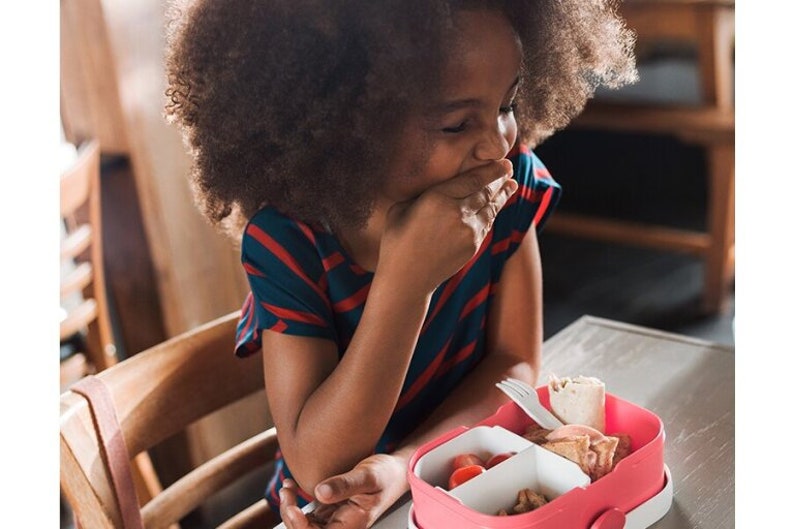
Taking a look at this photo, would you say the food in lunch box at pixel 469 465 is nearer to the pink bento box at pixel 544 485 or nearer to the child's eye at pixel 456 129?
the pink bento box at pixel 544 485

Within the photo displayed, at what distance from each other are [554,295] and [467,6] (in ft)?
7.17

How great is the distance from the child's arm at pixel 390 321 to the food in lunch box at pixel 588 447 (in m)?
0.15

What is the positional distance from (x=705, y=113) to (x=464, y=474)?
213cm

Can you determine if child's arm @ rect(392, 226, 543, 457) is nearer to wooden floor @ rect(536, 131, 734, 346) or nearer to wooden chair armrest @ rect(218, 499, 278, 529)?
wooden chair armrest @ rect(218, 499, 278, 529)

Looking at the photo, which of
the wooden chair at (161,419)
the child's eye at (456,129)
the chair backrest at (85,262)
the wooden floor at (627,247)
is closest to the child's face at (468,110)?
the child's eye at (456,129)

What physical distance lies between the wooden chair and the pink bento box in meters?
0.34

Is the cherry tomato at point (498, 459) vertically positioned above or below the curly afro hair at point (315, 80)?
below

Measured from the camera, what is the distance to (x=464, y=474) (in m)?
0.73

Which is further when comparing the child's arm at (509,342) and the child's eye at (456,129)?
the child's arm at (509,342)

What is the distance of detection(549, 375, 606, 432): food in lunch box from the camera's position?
79 centimetres

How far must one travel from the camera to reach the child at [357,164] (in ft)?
2.56
